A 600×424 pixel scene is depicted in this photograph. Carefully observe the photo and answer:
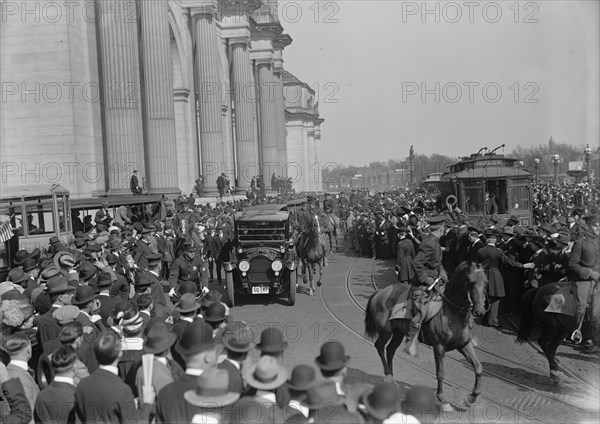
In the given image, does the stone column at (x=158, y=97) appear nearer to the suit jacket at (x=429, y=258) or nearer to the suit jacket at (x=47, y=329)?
the suit jacket at (x=429, y=258)

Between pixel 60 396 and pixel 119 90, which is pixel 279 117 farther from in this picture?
pixel 60 396

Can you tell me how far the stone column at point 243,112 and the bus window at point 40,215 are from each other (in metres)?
Answer: 31.3

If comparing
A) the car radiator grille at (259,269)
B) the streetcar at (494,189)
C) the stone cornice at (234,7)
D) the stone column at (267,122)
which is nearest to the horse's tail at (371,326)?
the car radiator grille at (259,269)

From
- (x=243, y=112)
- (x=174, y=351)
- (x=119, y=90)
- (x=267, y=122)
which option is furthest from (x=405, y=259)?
(x=267, y=122)

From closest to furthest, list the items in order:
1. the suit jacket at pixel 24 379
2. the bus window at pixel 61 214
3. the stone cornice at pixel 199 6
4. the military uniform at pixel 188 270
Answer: the suit jacket at pixel 24 379
the military uniform at pixel 188 270
the bus window at pixel 61 214
the stone cornice at pixel 199 6

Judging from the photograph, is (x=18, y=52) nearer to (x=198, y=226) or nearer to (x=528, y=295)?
(x=198, y=226)

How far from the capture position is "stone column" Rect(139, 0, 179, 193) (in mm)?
29562

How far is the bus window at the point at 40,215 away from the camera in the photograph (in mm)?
17872

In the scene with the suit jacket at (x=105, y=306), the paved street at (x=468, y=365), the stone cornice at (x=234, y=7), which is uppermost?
the stone cornice at (x=234, y=7)

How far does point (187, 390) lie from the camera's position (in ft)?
14.9

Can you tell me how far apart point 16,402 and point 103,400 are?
0.98 meters

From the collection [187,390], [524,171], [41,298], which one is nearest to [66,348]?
[187,390]

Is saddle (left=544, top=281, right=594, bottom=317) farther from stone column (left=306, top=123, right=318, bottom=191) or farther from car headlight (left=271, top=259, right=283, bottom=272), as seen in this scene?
stone column (left=306, top=123, right=318, bottom=191)

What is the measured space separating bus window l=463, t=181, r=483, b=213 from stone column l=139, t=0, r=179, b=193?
48.0 feet
